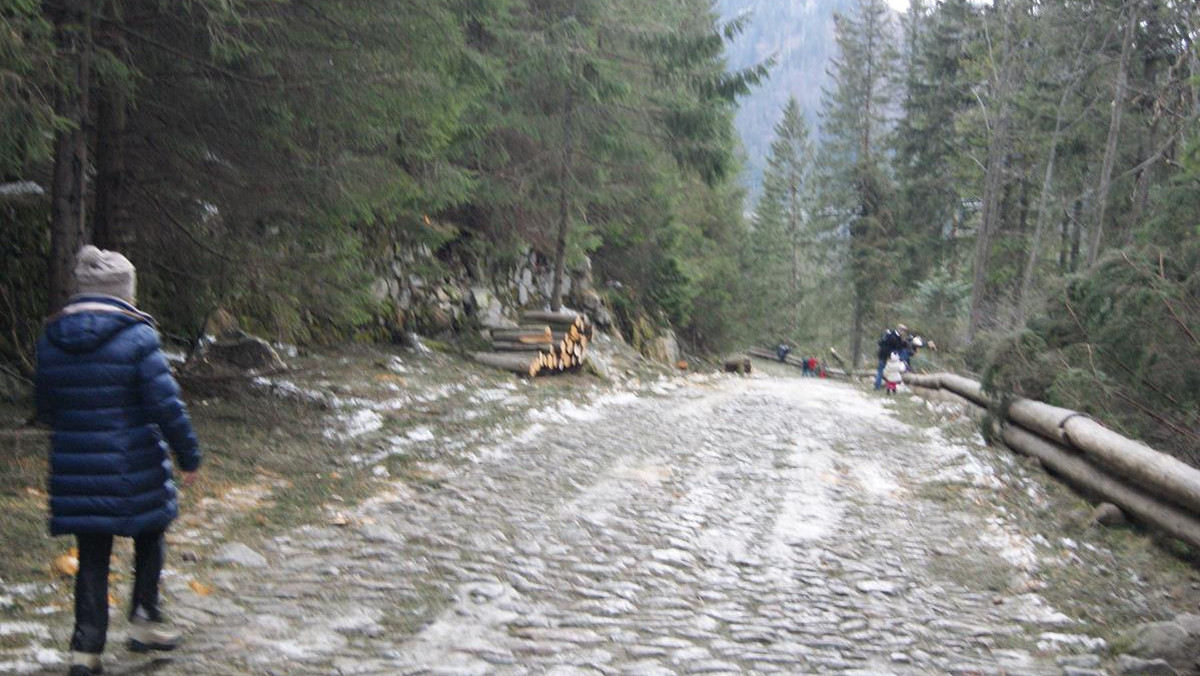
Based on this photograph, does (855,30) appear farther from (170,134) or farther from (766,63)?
(170,134)

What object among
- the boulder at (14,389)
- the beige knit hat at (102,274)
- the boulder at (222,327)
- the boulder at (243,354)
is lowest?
the boulder at (14,389)

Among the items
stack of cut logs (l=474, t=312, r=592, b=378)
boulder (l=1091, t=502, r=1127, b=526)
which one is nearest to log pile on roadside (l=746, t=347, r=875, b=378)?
stack of cut logs (l=474, t=312, r=592, b=378)

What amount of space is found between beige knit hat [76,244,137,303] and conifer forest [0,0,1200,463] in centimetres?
194

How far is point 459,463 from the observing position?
29.9 feet

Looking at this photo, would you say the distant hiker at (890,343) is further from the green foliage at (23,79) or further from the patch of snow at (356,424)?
the green foliage at (23,79)

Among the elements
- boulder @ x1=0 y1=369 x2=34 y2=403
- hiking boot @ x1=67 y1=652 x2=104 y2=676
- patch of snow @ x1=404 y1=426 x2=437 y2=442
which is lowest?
hiking boot @ x1=67 y1=652 x2=104 y2=676

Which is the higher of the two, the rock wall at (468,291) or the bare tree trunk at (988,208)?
the bare tree trunk at (988,208)

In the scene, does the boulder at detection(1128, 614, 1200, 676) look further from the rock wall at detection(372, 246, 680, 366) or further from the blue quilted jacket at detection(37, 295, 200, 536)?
the rock wall at detection(372, 246, 680, 366)

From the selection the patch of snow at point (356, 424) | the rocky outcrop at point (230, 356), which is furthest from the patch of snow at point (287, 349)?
the patch of snow at point (356, 424)

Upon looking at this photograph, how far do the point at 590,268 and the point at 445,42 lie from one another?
63.6ft

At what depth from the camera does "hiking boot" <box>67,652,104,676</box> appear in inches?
154

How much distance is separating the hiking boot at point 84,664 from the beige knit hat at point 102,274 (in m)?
1.62

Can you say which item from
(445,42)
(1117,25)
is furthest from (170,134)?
(1117,25)

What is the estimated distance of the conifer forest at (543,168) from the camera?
775cm
